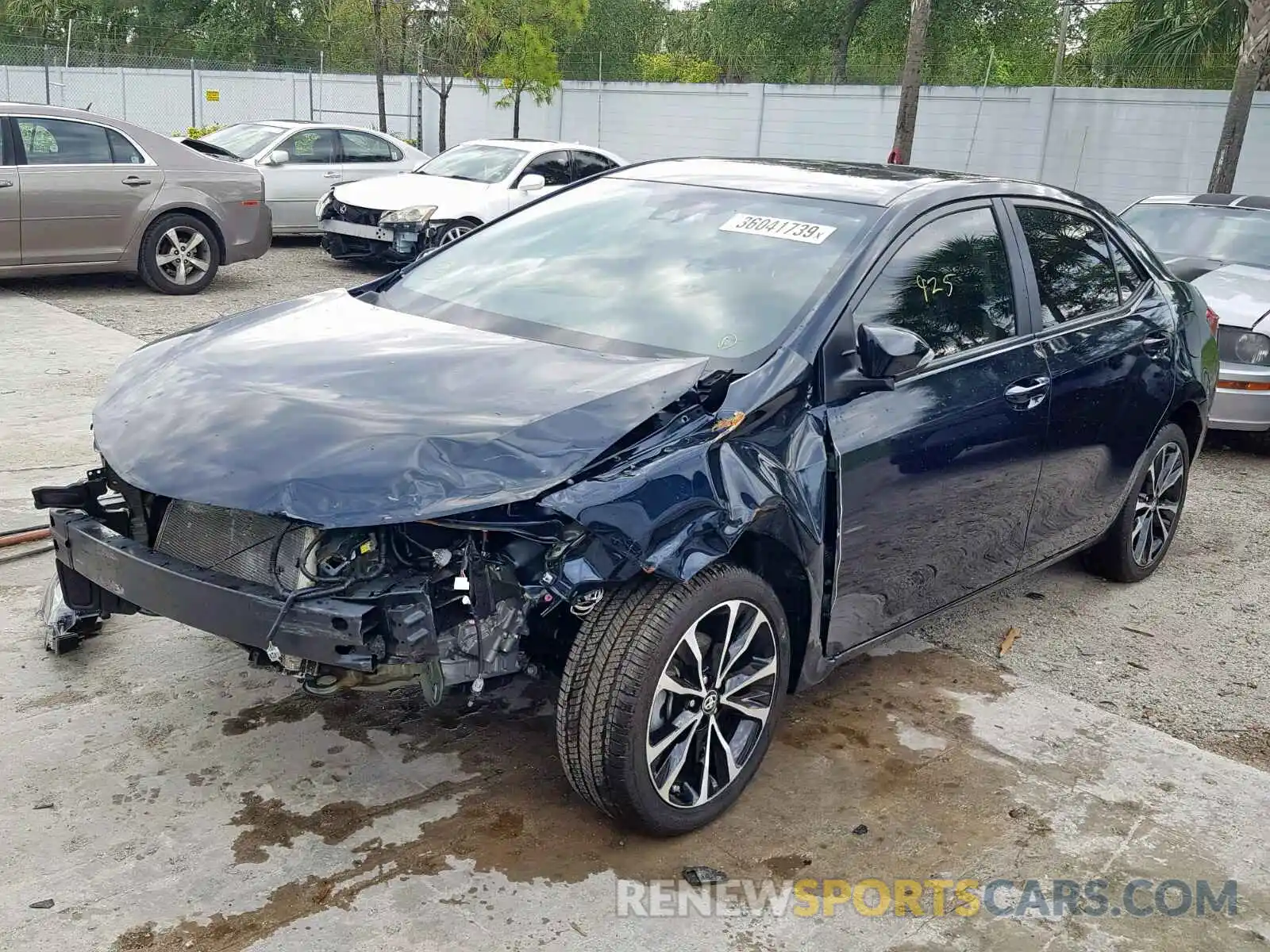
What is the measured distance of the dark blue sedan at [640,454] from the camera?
2.97 meters

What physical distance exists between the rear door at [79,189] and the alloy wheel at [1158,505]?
27.9 ft

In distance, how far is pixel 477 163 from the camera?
1355 cm

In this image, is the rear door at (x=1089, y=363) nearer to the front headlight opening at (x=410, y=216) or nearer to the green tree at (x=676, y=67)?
the front headlight opening at (x=410, y=216)

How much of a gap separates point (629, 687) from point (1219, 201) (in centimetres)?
827

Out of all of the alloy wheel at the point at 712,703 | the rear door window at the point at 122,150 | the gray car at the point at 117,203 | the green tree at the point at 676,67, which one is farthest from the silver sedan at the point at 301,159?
the green tree at the point at 676,67

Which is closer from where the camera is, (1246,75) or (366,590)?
(366,590)

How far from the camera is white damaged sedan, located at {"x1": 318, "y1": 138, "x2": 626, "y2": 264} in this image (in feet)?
40.6

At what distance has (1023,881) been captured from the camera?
3246mm

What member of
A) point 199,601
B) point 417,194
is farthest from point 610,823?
point 417,194

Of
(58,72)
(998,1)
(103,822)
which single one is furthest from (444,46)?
(103,822)

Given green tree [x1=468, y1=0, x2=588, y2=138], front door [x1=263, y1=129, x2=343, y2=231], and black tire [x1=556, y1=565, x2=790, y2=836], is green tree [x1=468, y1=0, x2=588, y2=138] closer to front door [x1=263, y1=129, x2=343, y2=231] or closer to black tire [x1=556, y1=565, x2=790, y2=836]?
front door [x1=263, y1=129, x2=343, y2=231]

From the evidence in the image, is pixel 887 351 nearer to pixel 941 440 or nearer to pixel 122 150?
pixel 941 440

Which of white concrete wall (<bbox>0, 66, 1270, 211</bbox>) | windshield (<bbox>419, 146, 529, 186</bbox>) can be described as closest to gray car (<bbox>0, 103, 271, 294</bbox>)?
windshield (<bbox>419, 146, 529, 186</bbox>)

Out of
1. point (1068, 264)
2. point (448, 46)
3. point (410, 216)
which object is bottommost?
point (410, 216)
